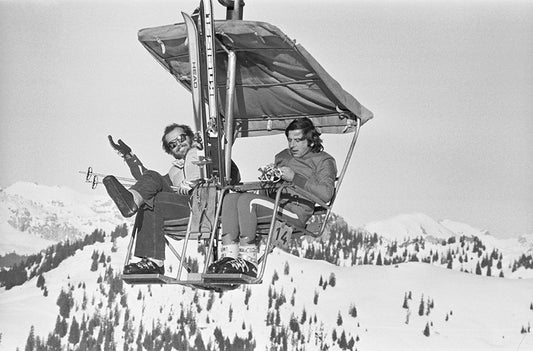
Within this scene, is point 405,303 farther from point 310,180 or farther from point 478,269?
point 310,180

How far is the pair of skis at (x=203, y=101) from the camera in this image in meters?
10.1

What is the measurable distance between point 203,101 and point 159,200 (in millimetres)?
940

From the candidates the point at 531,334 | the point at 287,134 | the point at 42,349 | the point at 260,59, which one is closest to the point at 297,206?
the point at 287,134

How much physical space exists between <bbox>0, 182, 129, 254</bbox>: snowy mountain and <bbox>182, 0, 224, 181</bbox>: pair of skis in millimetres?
18807

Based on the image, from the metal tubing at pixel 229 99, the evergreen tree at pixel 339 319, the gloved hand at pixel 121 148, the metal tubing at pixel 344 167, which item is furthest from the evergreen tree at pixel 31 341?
the metal tubing at pixel 344 167

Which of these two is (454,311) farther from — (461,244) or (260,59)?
(260,59)

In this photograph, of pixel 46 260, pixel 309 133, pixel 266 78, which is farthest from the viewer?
pixel 46 260

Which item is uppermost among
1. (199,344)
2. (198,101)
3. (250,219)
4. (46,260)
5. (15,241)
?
(15,241)

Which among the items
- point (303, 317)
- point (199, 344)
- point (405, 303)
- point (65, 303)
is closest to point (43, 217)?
point (65, 303)

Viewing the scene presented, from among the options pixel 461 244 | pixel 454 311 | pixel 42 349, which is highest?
pixel 461 244

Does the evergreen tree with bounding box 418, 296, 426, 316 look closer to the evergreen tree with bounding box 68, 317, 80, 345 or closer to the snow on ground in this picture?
the evergreen tree with bounding box 68, 317, 80, 345

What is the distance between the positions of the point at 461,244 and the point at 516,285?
1944 millimetres

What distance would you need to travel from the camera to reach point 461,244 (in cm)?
3106

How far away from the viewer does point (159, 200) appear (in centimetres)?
1042
